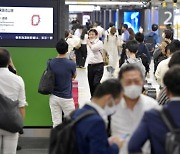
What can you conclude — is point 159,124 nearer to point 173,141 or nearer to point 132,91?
point 173,141

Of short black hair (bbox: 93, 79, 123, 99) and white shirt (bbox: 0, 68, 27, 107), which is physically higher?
short black hair (bbox: 93, 79, 123, 99)

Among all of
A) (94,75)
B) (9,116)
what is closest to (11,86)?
(9,116)

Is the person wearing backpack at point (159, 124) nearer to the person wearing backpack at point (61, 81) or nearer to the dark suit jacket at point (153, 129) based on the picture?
the dark suit jacket at point (153, 129)

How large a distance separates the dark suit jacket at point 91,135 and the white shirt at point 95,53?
8169mm

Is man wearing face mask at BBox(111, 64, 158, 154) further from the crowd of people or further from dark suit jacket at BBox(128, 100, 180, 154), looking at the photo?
dark suit jacket at BBox(128, 100, 180, 154)

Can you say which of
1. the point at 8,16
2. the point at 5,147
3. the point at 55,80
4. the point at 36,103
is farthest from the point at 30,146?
the point at 5,147

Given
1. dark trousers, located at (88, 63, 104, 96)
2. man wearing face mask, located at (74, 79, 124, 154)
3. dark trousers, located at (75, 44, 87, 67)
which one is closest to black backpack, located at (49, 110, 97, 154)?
man wearing face mask, located at (74, 79, 124, 154)

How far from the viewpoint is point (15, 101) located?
566cm

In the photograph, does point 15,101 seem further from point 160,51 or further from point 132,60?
point 160,51

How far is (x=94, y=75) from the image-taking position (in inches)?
459

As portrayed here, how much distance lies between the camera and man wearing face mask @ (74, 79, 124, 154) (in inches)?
147

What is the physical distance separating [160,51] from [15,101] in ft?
18.5

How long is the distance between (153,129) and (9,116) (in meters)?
2.31

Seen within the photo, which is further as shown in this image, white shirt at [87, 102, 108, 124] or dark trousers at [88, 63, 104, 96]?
dark trousers at [88, 63, 104, 96]
